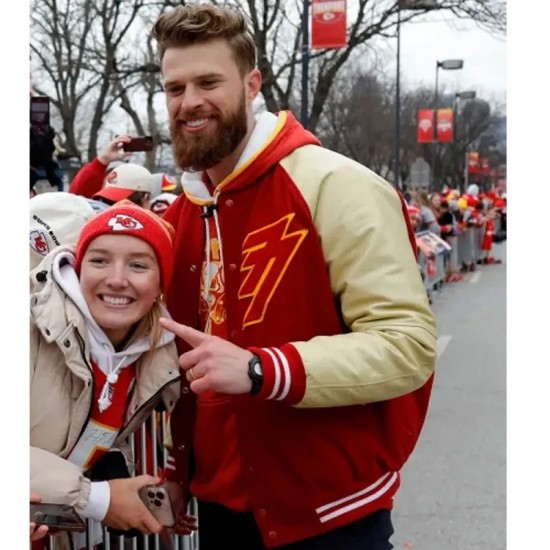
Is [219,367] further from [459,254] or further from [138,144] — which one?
[459,254]

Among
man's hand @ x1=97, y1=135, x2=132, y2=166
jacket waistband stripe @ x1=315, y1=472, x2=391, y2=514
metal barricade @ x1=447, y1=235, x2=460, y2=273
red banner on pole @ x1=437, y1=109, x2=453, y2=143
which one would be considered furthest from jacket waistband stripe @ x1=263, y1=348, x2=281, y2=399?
red banner on pole @ x1=437, y1=109, x2=453, y2=143

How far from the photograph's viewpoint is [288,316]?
1.96m

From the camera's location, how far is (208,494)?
224 cm

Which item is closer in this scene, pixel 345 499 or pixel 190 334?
pixel 190 334

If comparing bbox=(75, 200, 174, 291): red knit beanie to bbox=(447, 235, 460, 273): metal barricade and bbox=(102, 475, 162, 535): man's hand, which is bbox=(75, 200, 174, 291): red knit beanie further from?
bbox=(447, 235, 460, 273): metal barricade

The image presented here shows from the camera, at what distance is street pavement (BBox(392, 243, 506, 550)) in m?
4.48

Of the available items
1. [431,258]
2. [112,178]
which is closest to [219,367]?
[112,178]

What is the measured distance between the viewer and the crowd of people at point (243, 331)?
6.13ft

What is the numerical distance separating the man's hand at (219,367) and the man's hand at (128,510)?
487 mm

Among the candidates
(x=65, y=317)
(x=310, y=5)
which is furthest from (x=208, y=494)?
(x=310, y=5)

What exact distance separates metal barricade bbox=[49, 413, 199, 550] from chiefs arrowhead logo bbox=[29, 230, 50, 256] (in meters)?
0.70

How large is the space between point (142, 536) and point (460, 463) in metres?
3.15
